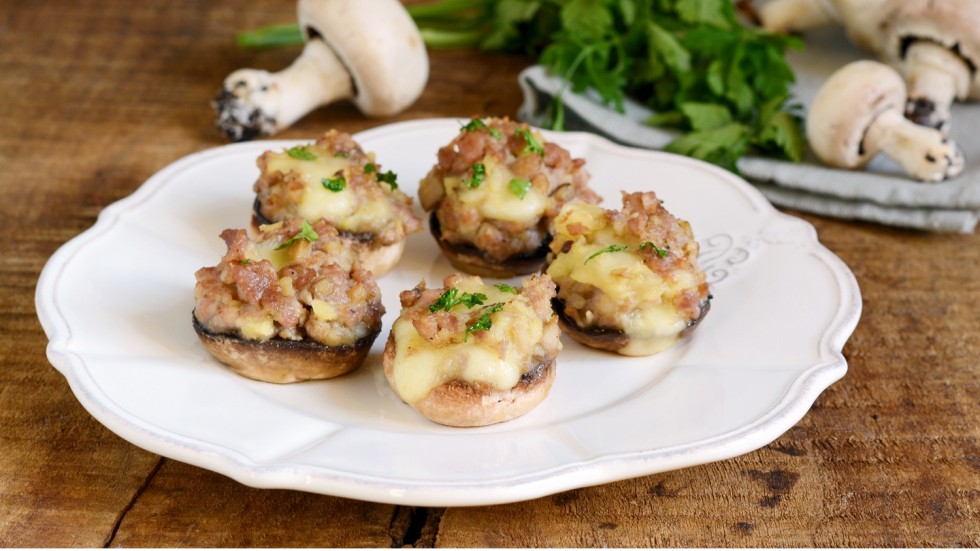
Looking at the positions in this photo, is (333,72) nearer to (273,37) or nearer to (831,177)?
(273,37)

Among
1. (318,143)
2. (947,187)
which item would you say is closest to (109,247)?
(318,143)

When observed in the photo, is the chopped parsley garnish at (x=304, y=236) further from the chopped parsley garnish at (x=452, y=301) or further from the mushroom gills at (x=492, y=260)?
the mushroom gills at (x=492, y=260)

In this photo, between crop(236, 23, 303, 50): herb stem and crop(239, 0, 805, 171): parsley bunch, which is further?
crop(236, 23, 303, 50): herb stem

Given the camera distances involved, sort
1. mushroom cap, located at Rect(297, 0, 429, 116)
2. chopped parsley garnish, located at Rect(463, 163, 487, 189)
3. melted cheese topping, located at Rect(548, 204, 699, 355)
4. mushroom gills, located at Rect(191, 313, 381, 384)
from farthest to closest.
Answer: mushroom cap, located at Rect(297, 0, 429, 116), chopped parsley garnish, located at Rect(463, 163, 487, 189), melted cheese topping, located at Rect(548, 204, 699, 355), mushroom gills, located at Rect(191, 313, 381, 384)

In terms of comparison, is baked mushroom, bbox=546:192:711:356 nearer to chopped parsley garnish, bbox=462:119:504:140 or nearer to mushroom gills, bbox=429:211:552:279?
mushroom gills, bbox=429:211:552:279

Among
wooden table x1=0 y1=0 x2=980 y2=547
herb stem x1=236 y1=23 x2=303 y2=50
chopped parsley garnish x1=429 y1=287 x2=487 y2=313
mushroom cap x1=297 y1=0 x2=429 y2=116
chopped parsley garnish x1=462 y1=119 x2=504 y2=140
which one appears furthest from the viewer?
herb stem x1=236 y1=23 x2=303 y2=50

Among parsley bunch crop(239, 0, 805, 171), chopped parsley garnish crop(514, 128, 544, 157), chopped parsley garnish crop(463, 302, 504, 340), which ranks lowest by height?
parsley bunch crop(239, 0, 805, 171)

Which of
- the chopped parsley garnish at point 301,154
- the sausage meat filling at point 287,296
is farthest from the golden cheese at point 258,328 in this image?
the chopped parsley garnish at point 301,154

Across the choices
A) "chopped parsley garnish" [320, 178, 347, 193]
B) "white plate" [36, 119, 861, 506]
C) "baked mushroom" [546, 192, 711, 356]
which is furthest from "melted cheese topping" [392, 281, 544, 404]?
"chopped parsley garnish" [320, 178, 347, 193]

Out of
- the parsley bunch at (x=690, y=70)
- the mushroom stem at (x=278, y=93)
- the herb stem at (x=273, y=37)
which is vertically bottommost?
the herb stem at (x=273, y=37)
